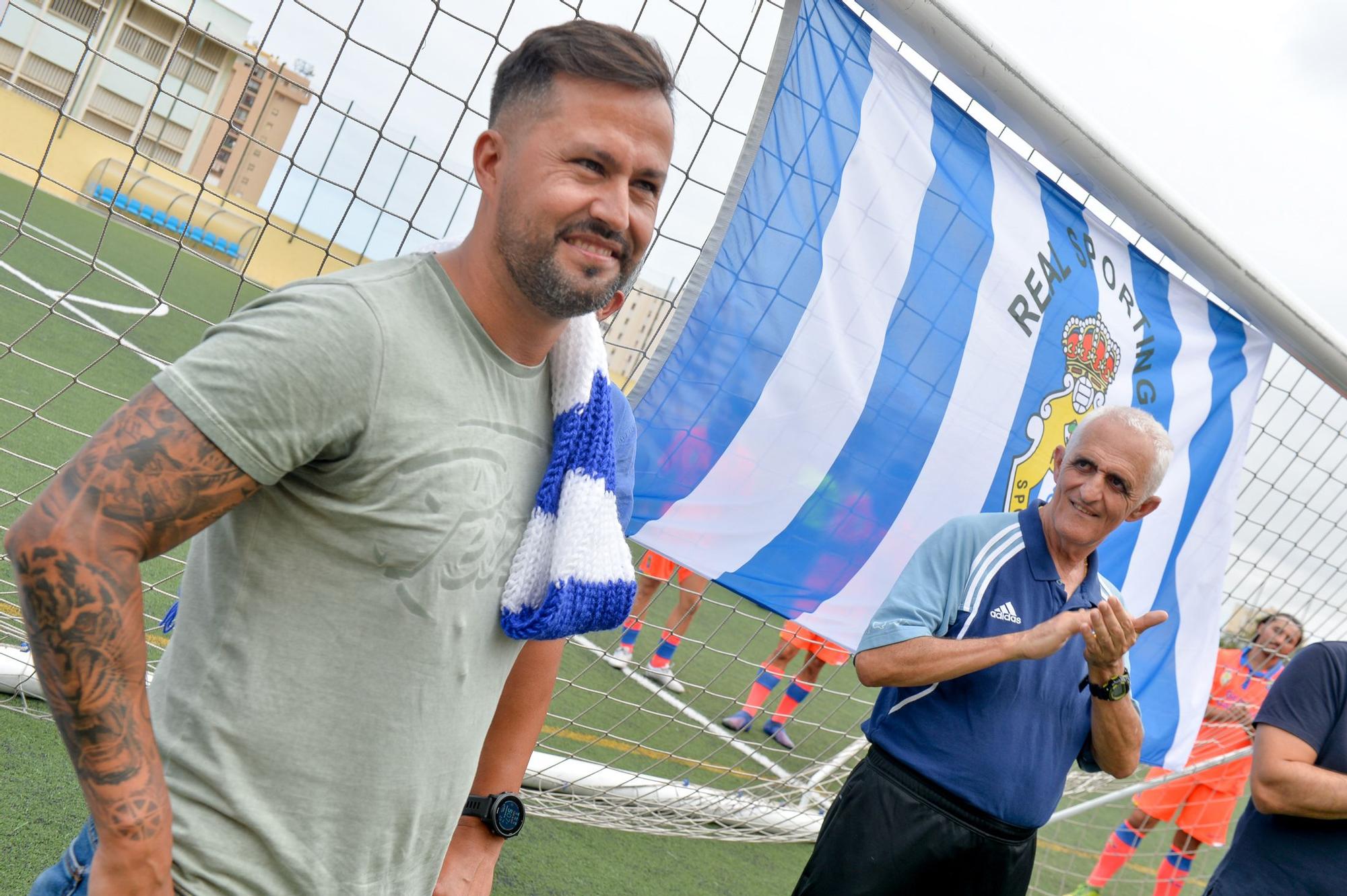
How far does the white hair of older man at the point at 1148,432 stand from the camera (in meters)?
2.31

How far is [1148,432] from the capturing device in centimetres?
232

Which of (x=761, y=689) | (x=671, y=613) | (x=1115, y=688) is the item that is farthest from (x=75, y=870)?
(x=761, y=689)

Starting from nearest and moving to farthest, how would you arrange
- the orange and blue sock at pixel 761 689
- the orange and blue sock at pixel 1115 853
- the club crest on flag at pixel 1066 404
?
the club crest on flag at pixel 1066 404, the orange and blue sock at pixel 1115 853, the orange and blue sock at pixel 761 689

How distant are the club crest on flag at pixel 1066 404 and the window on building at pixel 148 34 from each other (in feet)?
7.39

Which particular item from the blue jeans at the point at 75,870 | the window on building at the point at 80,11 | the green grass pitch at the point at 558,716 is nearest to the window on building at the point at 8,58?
the window on building at the point at 80,11

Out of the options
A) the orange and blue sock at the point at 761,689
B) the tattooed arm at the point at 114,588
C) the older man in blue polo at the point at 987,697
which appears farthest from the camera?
the orange and blue sock at the point at 761,689

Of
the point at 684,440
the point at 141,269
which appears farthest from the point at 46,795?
the point at 141,269

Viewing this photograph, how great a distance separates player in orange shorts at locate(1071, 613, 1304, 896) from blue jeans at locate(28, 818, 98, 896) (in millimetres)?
4429

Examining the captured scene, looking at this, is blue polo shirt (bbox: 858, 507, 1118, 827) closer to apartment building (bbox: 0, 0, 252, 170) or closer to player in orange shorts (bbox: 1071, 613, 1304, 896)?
apartment building (bbox: 0, 0, 252, 170)

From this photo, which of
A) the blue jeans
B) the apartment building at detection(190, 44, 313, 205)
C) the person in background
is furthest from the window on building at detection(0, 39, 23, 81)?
the person in background

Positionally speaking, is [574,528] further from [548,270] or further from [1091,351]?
[1091,351]

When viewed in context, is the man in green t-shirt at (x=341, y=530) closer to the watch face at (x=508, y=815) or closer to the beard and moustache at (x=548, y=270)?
the beard and moustache at (x=548, y=270)

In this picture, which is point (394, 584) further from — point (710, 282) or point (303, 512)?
point (710, 282)

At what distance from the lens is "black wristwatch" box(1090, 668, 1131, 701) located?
2129 mm
